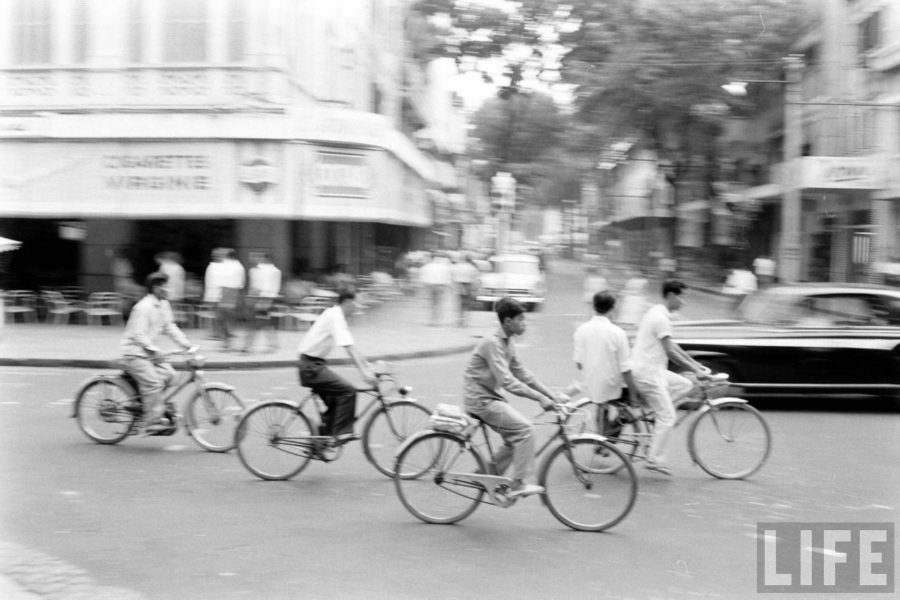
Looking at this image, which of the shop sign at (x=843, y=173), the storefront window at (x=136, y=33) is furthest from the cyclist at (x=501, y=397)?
the shop sign at (x=843, y=173)

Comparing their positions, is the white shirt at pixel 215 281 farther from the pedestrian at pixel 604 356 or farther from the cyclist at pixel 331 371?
the pedestrian at pixel 604 356

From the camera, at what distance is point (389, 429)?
817 cm

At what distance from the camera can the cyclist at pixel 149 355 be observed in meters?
8.89

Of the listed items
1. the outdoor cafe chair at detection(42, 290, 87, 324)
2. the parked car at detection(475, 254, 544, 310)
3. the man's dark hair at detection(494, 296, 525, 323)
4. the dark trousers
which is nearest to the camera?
the man's dark hair at detection(494, 296, 525, 323)

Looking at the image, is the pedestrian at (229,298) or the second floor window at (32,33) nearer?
the pedestrian at (229,298)

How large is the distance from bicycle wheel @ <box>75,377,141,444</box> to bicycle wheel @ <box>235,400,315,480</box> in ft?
5.47

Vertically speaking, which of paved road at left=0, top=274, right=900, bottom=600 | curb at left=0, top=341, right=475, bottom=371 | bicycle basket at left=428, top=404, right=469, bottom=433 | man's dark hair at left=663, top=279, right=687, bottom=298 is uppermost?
man's dark hair at left=663, top=279, right=687, bottom=298

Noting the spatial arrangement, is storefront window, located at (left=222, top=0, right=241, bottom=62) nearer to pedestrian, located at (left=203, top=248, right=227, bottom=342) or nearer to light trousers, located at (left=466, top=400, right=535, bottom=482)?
pedestrian, located at (left=203, top=248, right=227, bottom=342)

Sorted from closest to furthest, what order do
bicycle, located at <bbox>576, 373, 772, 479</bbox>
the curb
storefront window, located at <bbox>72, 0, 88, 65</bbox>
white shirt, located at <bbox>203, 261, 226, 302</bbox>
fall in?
bicycle, located at <bbox>576, 373, 772, 479</bbox> → the curb → white shirt, located at <bbox>203, 261, 226, 302</bbox> → storefront window, located at <bbox>72, 0, 88, 65</bbox>

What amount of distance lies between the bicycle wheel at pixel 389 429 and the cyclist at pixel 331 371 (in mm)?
239

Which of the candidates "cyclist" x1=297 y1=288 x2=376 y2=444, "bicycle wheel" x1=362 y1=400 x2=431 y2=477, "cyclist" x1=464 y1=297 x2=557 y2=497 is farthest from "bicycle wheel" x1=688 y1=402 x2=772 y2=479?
"cyclist" x1=297 y1=288 x2=376 y2=444

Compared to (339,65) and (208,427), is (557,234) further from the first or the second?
(208,427)

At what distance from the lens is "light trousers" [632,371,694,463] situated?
26.0ft

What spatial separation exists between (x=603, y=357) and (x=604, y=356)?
0.01 m
